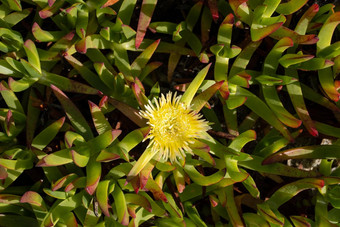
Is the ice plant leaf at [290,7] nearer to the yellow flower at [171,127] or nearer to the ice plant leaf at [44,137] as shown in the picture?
the yellow flower at [171,127]

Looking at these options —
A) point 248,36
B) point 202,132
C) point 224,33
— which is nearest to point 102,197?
point 202,132

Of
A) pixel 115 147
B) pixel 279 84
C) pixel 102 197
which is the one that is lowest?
pixel 102 197

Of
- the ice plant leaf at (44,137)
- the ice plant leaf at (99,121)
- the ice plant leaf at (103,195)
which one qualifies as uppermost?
the ice plant leaf at (99,121)

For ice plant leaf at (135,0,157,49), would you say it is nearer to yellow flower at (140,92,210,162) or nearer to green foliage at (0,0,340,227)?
green foliage at (0,0,340,227)

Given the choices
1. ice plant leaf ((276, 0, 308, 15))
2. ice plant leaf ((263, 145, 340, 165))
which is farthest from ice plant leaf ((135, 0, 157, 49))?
ice plant leaf ((263, 145, 340, 165))

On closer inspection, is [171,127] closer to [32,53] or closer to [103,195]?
[103,195]

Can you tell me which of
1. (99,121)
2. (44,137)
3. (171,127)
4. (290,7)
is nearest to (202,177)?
(171,127)

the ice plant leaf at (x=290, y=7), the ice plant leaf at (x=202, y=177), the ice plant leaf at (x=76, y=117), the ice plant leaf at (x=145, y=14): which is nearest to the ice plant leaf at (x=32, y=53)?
the ice plant leaf at (x=76, y=117)

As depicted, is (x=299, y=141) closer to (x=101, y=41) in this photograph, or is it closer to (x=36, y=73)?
(x=101, y=41)

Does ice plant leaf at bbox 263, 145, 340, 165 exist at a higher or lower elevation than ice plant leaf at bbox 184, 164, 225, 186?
higher
